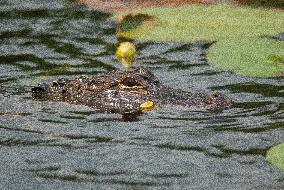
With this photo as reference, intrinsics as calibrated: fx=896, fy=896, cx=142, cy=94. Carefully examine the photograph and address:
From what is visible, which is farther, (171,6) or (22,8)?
(22,8)

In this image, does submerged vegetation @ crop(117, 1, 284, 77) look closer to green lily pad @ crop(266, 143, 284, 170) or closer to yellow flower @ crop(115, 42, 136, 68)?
yellow flower @ crop(115, 42, 136, 68)

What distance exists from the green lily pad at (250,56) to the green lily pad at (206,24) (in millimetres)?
212

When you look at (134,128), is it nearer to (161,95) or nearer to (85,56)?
(161,95)

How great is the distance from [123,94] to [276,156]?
1.75 meters

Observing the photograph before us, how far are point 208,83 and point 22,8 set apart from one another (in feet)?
9.75

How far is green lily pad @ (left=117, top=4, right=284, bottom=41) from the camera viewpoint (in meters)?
7.14

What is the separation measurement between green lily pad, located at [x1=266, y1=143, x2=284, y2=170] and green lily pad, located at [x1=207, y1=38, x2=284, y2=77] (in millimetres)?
1316

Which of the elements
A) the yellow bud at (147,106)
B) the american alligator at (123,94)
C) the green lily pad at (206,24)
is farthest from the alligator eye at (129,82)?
the green lily pad at (206,24)

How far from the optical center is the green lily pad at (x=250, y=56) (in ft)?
20.8

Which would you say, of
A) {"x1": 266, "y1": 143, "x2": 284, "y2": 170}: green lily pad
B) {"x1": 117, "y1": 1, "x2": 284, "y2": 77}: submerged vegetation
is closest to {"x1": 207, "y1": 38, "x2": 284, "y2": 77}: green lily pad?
{"x1": 117, "y1": 1, "x2": 284, "y2": 77}: submerged vegetation

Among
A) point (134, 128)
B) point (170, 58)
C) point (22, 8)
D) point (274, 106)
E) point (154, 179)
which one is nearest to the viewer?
A: point (154, 179)

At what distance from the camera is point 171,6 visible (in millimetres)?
7914

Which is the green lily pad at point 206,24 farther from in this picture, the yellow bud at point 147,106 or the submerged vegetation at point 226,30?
the yellow bud at point 147,106

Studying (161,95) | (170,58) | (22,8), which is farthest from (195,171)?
(22,8)
